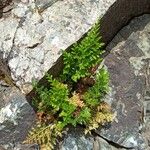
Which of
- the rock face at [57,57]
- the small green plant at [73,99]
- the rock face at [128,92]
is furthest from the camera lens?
the rock face at [128,92]

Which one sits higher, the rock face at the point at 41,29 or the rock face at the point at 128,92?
the rock face at the point at 41,29

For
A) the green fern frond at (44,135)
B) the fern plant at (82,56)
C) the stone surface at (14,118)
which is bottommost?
the green fern frond at (44,135)

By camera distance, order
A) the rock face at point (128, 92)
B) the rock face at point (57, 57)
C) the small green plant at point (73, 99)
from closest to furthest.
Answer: the small green plant at point (73, 99) → the rock face at point (57, 57) → the rock face at point (128, 92)

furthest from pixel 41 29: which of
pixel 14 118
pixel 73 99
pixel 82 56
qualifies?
pixel 14 118

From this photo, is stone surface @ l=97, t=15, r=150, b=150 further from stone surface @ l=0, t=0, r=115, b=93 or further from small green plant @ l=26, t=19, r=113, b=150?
stone surface @ l=0, t=0, r=115, b=93

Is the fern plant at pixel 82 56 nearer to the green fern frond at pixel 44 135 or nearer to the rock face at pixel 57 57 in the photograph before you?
the rock face at pixel 57 57

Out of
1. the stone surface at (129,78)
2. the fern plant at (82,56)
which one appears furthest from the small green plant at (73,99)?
the stone surface at (129,78)

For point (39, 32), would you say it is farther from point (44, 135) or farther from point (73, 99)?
point (44, 135)

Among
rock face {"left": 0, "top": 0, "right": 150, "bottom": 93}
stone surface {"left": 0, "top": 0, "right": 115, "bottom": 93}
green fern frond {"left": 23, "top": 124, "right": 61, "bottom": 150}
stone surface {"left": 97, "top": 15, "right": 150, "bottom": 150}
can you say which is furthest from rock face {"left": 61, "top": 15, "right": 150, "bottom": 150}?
stone surface {"left": 0, "top": 0, "right": 115, "bottom": 93}

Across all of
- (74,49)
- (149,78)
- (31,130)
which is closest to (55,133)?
(31,130)
